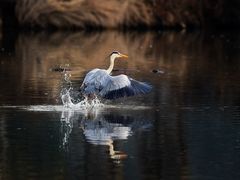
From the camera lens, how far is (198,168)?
11445 millimetres

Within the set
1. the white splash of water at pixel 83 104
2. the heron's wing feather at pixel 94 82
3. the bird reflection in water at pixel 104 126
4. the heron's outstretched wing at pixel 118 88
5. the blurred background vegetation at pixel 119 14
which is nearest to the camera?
the bird reflection in water at pixel 104 126

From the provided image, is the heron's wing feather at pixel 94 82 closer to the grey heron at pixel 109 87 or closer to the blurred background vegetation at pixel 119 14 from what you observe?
the grey heron at pixel 109 87

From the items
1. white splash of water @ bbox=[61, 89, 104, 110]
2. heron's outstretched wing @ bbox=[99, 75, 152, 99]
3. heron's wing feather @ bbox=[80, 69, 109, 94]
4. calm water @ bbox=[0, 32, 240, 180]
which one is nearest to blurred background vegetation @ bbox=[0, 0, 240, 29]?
calm water @ bbox=[0, 32, 240, 180]

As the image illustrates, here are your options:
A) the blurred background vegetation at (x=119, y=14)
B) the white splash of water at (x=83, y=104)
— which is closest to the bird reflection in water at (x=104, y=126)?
the white splash of water at (x=83, y=104)

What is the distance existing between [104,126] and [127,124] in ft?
1.33

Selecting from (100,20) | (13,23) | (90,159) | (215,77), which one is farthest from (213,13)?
(90,159)

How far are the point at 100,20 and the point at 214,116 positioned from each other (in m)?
27.3

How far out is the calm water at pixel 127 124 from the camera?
1145 centimetres

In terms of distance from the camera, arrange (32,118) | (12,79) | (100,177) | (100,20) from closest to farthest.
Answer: (100,177) < (32,118) < (12,79) < (100,20)

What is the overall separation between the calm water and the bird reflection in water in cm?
1

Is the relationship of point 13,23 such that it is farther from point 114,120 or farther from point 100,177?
point 100,177

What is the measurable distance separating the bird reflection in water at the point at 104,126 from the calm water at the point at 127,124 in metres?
0.01

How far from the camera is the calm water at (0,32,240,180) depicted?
37.6 ft

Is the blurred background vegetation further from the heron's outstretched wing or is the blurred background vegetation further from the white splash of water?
the heron's outstretched wing
